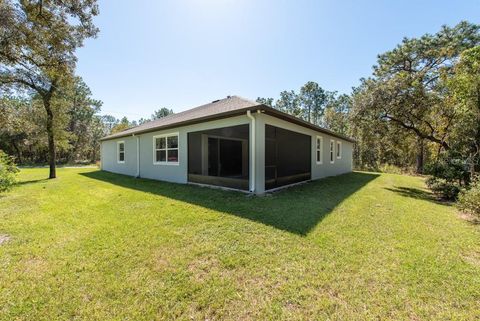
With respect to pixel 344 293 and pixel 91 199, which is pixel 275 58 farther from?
pixel 344 293

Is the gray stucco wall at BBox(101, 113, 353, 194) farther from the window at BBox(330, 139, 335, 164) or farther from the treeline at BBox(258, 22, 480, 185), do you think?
the treeline at BBox(258, 22, 480, 185)

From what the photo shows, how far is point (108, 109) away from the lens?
115ft

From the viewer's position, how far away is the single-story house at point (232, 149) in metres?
6.75

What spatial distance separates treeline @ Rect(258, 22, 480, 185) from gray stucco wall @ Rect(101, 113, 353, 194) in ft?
8.36

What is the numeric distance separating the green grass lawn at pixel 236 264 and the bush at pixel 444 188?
10.8 ft

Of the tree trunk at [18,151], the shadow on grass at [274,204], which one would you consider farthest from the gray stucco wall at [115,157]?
the tree trunk at [18,151]

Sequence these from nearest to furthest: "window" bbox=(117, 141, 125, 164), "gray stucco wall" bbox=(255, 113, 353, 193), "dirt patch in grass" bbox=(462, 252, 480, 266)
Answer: "dirt patch in grass" bbox=(462, 252, 480, 266)
"gray stucco wall" bbox=(255, 113, 353, 193)
"window" bbox=(117, 141, 125, 164)

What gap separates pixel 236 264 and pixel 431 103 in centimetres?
1198

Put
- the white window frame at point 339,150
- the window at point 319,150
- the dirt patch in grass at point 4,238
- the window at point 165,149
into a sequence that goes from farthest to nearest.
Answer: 1. the white window frame at point 339,150
2. the window at point 319,150
3. the window at point 165,149
4. the dirt patch in grass at point 4,238

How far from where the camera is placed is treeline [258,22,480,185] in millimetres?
7516

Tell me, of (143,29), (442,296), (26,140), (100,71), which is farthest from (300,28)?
(26,140)

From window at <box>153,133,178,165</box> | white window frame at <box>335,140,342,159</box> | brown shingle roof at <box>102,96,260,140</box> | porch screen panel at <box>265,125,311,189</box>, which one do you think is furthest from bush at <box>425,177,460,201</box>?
window at <box>153,133,178,165</box>

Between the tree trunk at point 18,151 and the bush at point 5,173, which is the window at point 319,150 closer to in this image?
the bush at point 5,173

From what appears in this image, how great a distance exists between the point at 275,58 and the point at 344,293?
12.2m
